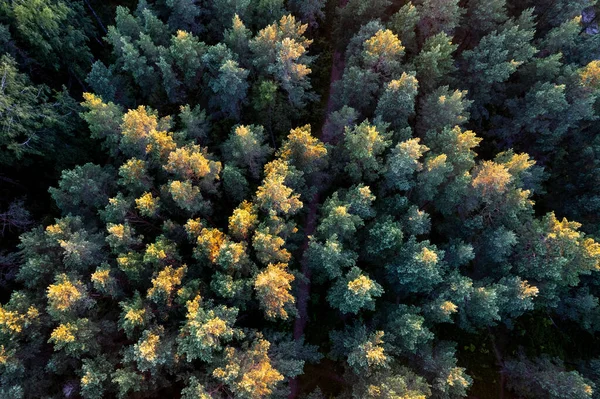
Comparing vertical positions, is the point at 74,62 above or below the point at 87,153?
above

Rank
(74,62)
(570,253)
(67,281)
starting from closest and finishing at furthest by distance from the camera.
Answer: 1. (67,281)
2. (570,253)
3. (74,62)

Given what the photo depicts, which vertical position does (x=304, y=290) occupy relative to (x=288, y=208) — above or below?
below

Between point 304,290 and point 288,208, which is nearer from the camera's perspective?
point 288,208

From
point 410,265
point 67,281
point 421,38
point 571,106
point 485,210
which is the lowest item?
point 67,281

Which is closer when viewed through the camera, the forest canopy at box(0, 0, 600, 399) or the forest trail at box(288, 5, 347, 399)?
the forest canopy at box(0, 0, 600, 399)

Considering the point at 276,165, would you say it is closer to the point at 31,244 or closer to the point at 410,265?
the point at 410,265

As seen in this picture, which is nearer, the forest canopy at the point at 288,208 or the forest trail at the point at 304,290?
the forest canopy at the point at 288,208

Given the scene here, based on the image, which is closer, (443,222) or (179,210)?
(179,210)

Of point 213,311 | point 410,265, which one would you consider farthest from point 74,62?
point 410,265
